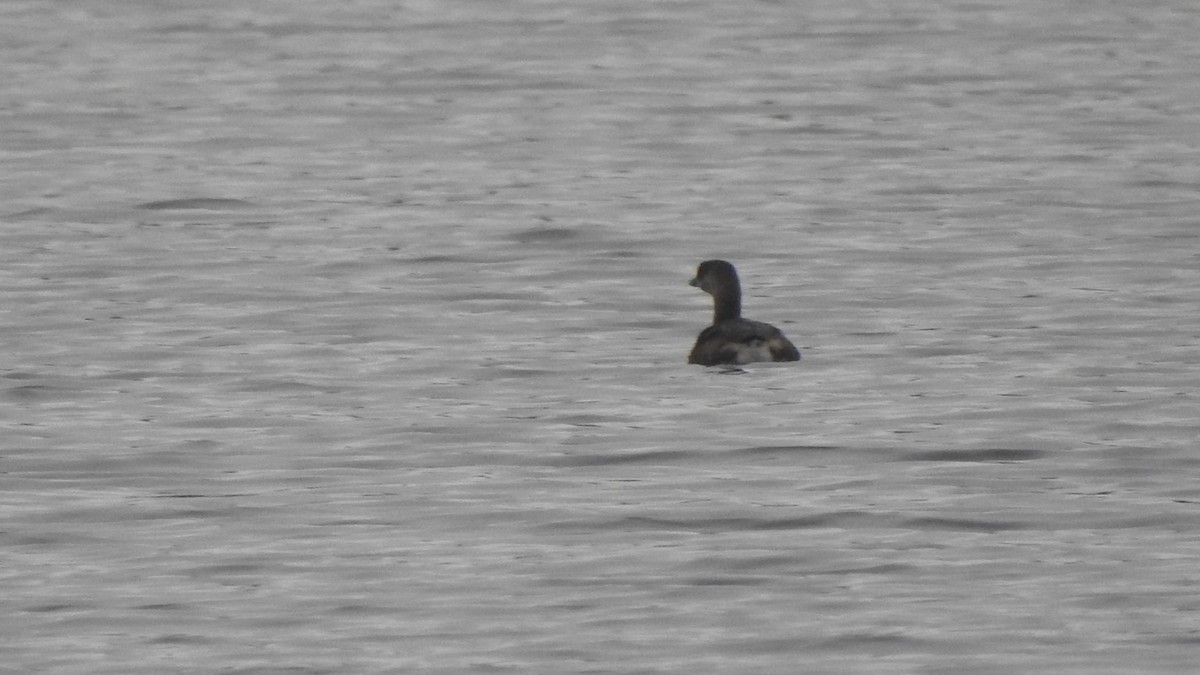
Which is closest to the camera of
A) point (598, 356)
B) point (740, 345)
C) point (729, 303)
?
point (740, 345)

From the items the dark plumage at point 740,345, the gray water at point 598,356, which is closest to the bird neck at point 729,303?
the dark plumage at point 740,345

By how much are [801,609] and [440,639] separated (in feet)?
4.43

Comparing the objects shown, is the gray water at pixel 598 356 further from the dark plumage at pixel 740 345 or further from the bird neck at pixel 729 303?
the bird neck at pixel 729 303

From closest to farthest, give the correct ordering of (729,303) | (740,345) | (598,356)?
1. (740,345)
2. (598,356)
3. (729,303)

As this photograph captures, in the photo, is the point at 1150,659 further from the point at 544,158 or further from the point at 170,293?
the point at 544,158

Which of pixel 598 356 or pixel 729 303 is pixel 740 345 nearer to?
pixel 729 303

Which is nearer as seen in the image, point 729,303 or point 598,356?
point 598,356

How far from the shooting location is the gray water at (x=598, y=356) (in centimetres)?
1049

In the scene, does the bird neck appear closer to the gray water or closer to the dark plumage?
the dark plumage

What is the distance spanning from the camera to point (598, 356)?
16109 mm

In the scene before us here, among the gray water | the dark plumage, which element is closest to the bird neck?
the dark plumage

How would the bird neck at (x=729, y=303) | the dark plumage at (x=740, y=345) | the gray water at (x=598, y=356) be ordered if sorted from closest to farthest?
1. the gray water at (x=598, y=356)
2. the dark plumage at (x=740, y=345)
3. the bird neck at (x=729, y=303)

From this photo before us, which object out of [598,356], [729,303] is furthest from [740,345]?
[598,356]

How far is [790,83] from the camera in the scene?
28406mm
